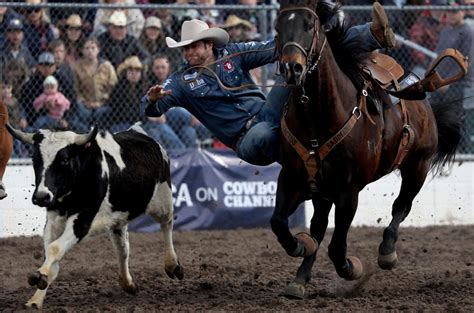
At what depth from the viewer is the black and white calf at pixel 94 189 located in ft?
21.5

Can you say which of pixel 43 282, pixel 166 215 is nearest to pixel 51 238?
pixel 43 282

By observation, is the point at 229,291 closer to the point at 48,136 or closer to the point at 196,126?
the point at 48,136

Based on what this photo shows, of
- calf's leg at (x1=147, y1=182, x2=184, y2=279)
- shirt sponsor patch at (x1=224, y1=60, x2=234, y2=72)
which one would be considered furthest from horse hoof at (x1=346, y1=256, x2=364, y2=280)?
shirt sponsor patch at (x1=224, y1=60, x2=234, y2=72)

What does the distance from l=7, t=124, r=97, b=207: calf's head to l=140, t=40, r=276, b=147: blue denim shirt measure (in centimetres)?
92

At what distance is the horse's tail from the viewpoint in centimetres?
869

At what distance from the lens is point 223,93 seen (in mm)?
7531

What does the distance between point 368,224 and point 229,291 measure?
4554mm

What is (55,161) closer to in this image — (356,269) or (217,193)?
(356,269)

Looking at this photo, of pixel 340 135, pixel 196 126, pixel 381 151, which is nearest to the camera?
pixel 340 135

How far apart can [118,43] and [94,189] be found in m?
4.88

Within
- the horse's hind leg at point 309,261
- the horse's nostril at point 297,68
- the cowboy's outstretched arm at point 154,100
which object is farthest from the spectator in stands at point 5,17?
the horse's nostril at point 297,68

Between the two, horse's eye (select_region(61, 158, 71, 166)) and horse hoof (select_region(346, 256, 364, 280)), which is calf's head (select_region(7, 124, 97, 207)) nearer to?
horse's eye (select_region(61, 158, 71, 166))

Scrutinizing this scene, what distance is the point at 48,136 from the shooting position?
6.68 meters

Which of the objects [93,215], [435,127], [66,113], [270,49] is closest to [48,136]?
[93,215]
